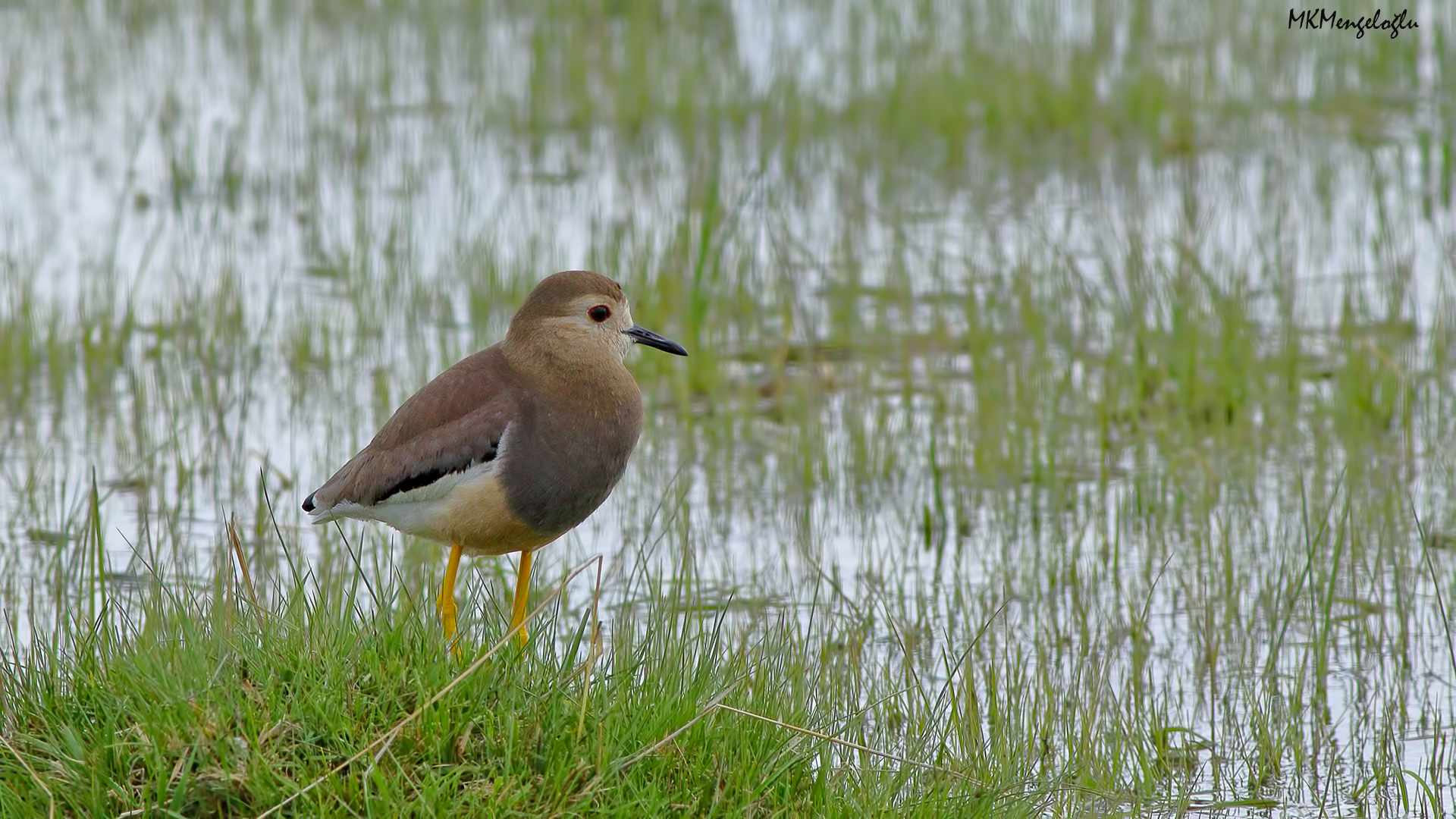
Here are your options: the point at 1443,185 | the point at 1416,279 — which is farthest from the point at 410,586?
the point at 1443,185

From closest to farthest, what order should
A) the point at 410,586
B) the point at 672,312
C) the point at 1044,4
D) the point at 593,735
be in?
the point at 593,735
the point at 410,586
the point at 672,312
the point at 1044,4

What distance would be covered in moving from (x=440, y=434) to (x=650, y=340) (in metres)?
0.54

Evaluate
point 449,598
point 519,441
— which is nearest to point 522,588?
point 449,598

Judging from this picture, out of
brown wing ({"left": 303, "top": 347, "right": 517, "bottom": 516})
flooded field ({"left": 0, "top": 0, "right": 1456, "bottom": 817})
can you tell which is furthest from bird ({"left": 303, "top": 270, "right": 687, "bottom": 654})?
flooded field ({"left": 0, "top": 0, "right": 1456, "bottom": 817})

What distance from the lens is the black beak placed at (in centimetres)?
412

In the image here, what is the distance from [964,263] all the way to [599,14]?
392 centimetres

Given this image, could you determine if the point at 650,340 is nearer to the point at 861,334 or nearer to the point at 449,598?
the point at 449,598

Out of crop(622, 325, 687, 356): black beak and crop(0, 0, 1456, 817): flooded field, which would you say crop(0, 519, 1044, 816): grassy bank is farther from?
crop(622, 325, 687, 356): black beak

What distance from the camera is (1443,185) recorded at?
8055mm

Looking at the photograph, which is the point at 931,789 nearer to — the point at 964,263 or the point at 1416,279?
the point at 964,263

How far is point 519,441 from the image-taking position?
3820mm

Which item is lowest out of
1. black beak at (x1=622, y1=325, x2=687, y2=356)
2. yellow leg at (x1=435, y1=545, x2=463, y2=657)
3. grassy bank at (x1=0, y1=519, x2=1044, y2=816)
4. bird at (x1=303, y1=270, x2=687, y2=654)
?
grassy bank at (x1=0, y1=519, x2=1044, y2=816)

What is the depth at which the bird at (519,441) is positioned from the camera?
3.82 meters

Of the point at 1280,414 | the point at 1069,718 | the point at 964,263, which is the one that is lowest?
the point at 1069,718
